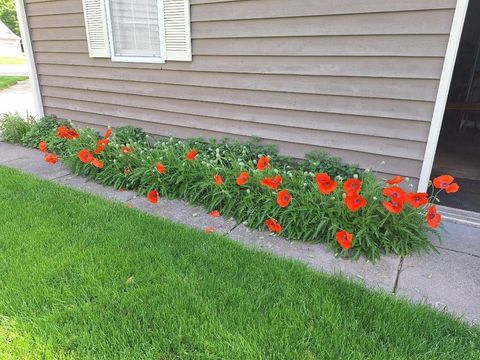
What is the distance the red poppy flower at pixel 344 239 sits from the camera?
2.25 metres

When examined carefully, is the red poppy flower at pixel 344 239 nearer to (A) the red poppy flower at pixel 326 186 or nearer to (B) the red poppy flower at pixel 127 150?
(A) the red poppy flower at pixel 326 186

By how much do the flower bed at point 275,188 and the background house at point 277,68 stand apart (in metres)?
0.21

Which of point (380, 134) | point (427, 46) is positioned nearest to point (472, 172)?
point (380, 134)

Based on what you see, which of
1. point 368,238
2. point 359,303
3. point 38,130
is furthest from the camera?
point 38,130

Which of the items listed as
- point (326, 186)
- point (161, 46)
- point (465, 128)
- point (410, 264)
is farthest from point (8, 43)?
point (410, 264)

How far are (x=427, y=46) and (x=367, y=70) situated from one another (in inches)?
16.5

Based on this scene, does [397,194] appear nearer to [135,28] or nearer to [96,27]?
[135,28]

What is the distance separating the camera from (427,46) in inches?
99.0

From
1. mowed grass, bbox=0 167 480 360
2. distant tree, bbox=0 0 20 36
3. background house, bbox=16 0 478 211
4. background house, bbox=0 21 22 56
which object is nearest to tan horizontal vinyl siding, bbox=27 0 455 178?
background house, bbox=16 0 478 211

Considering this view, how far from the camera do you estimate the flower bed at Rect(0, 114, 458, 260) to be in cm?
236

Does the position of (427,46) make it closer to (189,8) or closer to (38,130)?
(189,8)

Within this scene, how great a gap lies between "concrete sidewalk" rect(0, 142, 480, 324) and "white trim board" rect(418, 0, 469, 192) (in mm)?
441

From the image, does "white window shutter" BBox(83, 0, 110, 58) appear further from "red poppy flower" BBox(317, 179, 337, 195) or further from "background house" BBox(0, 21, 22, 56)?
"background house" BBox(0, 21, 22, 56)

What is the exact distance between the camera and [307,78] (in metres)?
3.06
